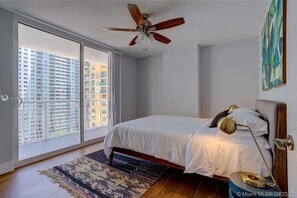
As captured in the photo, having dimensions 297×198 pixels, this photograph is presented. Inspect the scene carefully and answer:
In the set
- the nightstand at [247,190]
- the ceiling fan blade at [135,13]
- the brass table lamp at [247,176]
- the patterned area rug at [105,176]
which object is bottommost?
the patterned area rug at [105,176]

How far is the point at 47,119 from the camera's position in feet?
13.3

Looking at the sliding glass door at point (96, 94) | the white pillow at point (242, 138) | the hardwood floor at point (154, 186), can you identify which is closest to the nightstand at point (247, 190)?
the white pillow at point (242, 138)

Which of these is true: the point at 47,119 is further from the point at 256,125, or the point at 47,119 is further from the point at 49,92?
the point at 256,125

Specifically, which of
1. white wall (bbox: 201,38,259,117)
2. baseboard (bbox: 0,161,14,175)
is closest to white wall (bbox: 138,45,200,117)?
white wall (bbox: 201,38,259,117)

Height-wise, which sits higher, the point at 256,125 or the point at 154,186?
the point at 256,125

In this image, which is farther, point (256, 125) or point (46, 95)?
point (46, 95)

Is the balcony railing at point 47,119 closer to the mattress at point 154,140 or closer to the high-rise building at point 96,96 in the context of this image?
the high-rise building at point 96,96

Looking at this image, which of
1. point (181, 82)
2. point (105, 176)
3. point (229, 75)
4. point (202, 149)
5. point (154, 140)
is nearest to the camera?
point (202, 149)

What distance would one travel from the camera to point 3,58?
95.8 inches

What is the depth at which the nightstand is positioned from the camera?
1.12 meters

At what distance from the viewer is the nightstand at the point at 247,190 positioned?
1120 millimetres

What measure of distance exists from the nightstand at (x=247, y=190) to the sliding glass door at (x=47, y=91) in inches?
132

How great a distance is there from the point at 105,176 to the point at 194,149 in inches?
53.4

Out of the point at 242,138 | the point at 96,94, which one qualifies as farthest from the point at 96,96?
the point at 242,138
